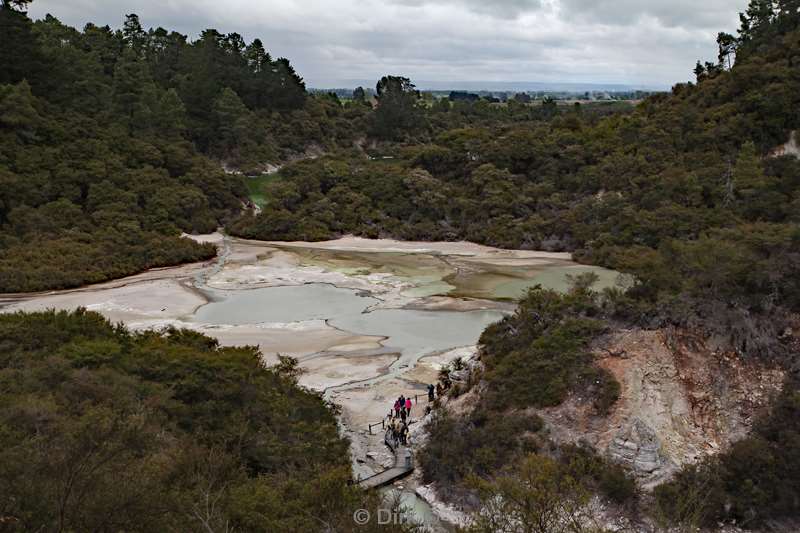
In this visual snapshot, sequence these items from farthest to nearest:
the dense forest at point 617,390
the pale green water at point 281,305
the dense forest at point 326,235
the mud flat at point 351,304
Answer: the pale green water at point 281,305 → the mud flat at point 351,304 → the dense forest at point 617,390 → the dense forest at point 326,235

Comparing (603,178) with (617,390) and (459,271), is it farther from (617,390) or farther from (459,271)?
(617,390)

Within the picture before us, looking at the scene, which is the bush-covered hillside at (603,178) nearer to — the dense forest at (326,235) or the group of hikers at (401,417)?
the dense forest at (326,235)

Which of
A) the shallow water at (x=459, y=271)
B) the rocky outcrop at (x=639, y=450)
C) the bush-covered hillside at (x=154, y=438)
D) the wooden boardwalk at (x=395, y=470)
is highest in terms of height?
the bush-covered hillside at (x=154, y=438)

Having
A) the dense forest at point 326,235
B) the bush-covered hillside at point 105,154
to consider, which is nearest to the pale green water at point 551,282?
the dense forest at point 326,235

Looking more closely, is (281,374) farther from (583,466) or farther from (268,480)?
(583,466)

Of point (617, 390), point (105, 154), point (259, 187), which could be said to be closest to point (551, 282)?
point (617, 390)

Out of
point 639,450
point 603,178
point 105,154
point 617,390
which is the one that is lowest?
point 639,450
